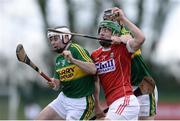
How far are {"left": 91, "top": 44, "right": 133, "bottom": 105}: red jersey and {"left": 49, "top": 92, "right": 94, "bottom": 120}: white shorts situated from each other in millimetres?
643

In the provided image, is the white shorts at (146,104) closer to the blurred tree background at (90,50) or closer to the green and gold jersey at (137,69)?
the green and gold jersey at (137,69)

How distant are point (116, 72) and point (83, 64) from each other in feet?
1.63

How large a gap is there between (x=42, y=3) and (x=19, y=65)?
387 cm

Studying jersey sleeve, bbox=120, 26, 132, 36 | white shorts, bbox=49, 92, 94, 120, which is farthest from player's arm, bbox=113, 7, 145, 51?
white shorts, bbox=49, 92, 94, 120

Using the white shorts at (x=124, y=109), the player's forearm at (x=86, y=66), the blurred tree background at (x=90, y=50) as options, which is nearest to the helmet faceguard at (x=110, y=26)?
the player's forearm at (x=86, y=66)

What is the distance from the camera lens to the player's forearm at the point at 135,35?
980cm

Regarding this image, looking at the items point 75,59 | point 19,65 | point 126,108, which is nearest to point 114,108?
point 126,108

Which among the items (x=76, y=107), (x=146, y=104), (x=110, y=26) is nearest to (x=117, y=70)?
(x=110, y=26)

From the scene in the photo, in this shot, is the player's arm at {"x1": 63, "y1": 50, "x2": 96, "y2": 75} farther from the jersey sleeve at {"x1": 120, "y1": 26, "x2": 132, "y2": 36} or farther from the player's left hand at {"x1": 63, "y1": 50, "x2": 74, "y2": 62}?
the jersey sleeve at {"x1": 120, "y1": 26, "x2": 132, "y2": 36}

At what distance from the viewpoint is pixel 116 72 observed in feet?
33.4

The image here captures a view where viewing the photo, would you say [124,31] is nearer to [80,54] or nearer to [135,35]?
[80,54]

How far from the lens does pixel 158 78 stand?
115ft

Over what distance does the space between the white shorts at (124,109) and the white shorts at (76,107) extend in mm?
768

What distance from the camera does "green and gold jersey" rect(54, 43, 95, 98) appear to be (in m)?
10.7
